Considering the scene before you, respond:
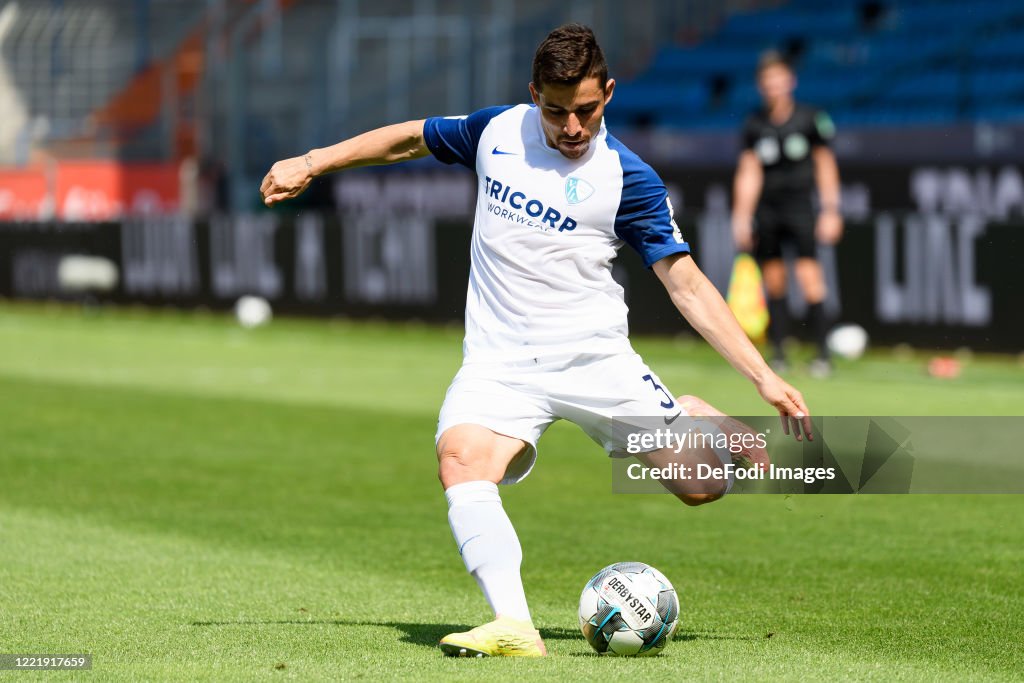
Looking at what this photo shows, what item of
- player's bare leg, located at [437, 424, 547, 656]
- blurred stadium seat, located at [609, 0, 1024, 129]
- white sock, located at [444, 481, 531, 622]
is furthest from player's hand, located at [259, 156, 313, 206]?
blurred stadium seat, located at [609, 0, 1024, 129]

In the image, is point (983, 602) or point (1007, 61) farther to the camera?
point (1007, 61)

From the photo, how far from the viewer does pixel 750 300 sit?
17219 mm

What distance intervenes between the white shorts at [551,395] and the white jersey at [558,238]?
0.15 feet

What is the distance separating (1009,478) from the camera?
9414mm

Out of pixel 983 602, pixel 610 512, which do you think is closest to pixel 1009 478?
pixel 610 512

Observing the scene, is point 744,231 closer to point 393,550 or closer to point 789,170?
point 789,170

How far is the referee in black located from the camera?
14.7 m

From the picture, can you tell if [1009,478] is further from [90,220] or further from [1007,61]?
[90,220]

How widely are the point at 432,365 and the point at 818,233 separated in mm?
3741

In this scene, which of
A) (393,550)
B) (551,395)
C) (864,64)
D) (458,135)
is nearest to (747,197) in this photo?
(393,550)

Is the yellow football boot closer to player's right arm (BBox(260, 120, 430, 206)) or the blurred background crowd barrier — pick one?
player's right arm (BBox(260, 120, 430, 206))

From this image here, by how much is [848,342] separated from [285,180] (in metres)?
11.4

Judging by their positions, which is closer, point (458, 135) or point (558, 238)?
point (558, 238)

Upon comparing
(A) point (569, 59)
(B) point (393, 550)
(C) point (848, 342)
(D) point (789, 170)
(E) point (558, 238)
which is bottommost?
(C) point (848, 342)
